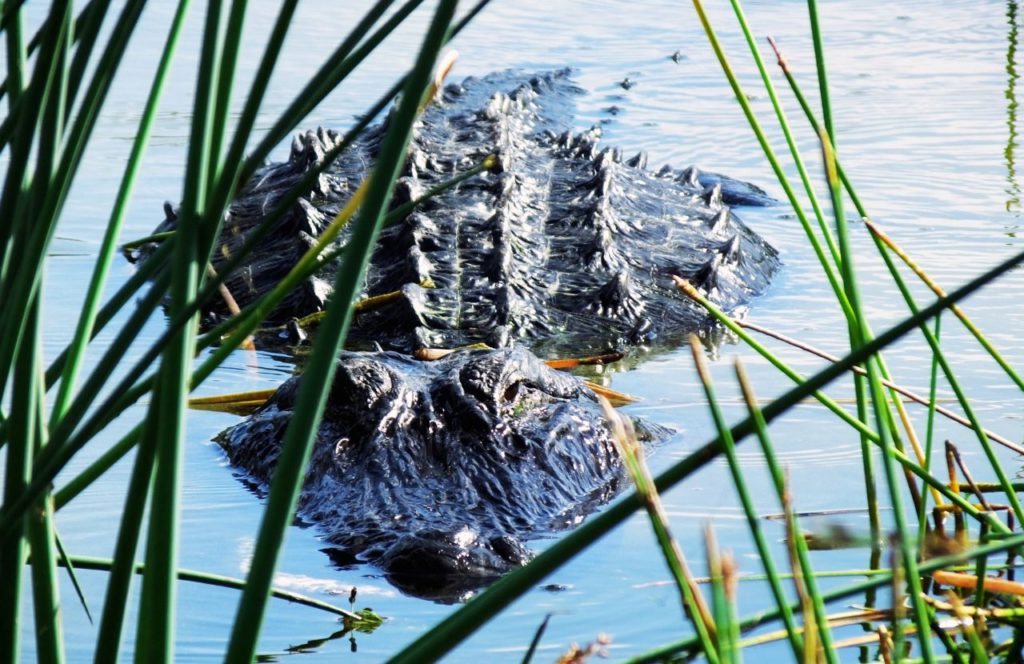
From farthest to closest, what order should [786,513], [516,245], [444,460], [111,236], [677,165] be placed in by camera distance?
[677,165], [516,245], [444,460], [111,236], [786,513]

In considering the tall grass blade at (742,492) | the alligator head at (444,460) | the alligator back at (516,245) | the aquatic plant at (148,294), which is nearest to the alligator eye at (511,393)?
the alligator head at (444,460)

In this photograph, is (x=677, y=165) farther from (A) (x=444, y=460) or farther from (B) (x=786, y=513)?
(B) (x=786, y=513)

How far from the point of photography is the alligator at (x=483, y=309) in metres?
3.06

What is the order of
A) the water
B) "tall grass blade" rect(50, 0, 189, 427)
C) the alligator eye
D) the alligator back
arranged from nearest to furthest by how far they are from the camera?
"tall grass blade" rect(50, 0, 189, 427)
the water
the alligator eye
the alligator back

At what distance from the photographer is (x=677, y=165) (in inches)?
308

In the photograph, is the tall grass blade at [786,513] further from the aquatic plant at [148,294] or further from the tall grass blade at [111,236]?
the tall grass blade at [111,236]

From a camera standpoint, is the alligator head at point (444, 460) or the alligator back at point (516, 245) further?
the alligator back at point (516, 245)

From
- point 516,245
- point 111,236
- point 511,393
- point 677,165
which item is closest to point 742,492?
point 111,236

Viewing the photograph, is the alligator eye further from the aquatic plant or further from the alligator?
the aquatic plant

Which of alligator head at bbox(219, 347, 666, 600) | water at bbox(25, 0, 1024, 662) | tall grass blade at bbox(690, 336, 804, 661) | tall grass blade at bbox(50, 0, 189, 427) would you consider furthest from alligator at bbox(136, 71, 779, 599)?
tall grass blade at bbox(690, 336, 804, 661)

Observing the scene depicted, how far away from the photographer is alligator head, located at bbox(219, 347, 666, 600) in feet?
9.18

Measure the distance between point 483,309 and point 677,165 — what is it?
10.7 ft

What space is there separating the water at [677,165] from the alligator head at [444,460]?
10cm

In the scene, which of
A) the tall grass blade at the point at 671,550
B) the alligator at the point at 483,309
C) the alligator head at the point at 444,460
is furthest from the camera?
the alligator at the point at 483,309
